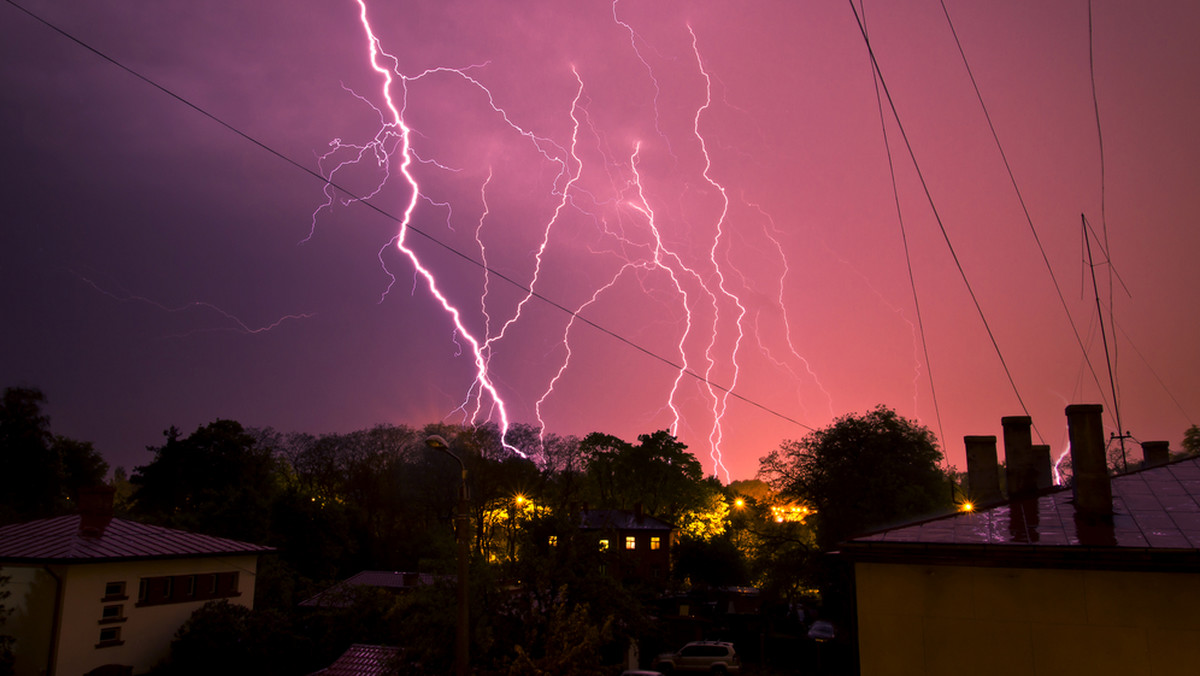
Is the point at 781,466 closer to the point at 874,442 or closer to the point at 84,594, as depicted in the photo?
the point at 874,442

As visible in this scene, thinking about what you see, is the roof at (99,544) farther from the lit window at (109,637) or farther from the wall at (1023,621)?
the wall at (1023,621)

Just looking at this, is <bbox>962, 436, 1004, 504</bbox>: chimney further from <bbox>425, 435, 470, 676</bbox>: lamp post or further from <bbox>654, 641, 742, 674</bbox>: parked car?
<bbox>654, 641, 742, 674</bbox>: parked car

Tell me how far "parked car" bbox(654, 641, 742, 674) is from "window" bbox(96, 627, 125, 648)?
57.0ft

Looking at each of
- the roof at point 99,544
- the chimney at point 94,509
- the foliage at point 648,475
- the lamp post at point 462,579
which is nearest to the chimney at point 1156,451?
the lamp post at point 462,579

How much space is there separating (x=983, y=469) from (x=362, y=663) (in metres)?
14.7

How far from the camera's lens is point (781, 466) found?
125 feet

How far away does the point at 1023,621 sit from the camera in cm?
830

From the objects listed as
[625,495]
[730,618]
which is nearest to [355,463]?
[625,495]

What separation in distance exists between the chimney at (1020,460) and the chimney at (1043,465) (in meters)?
0.37

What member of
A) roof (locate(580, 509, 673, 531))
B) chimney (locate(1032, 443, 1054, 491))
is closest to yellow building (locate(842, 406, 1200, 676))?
chimney (locate(1032, 443, 1054, 491))

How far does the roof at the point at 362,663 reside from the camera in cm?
1547

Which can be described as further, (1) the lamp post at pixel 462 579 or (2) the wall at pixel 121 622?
(2) the wall at pixel 121 622

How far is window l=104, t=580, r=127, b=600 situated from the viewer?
1877 centimetres

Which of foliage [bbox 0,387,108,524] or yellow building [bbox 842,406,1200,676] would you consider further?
foliage [bbox 0,387,108,524]
